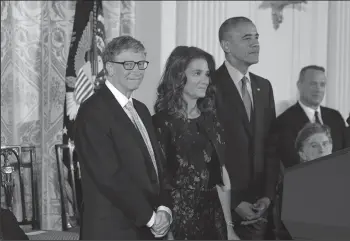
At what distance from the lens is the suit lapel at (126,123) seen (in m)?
2.00

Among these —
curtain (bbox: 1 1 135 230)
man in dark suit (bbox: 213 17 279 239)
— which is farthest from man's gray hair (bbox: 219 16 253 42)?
curtain (bbox: 1 1 135 230)

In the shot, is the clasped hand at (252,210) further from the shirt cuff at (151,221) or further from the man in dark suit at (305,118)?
the shirt cuff at (151,221)

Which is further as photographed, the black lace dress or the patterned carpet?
the patterned carpet

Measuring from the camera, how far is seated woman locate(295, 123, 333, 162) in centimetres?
290

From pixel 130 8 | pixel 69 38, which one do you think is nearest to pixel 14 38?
pixel 69 38

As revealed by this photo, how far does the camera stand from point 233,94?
2635 millimetres

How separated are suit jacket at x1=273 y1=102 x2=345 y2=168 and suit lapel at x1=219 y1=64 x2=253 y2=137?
0.59 ft

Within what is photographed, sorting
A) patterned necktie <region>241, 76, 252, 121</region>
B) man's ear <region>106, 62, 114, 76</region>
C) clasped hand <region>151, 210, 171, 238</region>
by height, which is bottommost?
clasped hand <region>151, 210, 171, 238</region>

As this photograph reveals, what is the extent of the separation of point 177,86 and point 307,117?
116 cm

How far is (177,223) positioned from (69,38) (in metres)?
2.05

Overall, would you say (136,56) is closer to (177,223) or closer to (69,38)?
(177,223)

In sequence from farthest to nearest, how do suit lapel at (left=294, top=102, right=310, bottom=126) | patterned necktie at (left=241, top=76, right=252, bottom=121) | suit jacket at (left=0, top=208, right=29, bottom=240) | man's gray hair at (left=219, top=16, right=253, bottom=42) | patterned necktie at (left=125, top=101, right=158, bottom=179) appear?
1. suit lapel at (left=294, top=102, right=310, bottom=126)
2. patterned necktie at (left=241, top=76, right=252, bottom=121)
3. man's gray hair at (left=219, top=16, right=253, bottom=42)
4. patterned necktie at (left=125, top=101, right=158, bottom=179)
5. suit jacket at (left=0, top=208, right=29, bottom=240)

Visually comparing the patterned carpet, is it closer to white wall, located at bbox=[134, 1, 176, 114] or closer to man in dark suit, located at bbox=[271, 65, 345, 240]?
white wall, located at bbox=[134, 1, 176, 114]

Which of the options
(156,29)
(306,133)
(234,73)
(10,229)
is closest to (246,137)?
(234,73)
